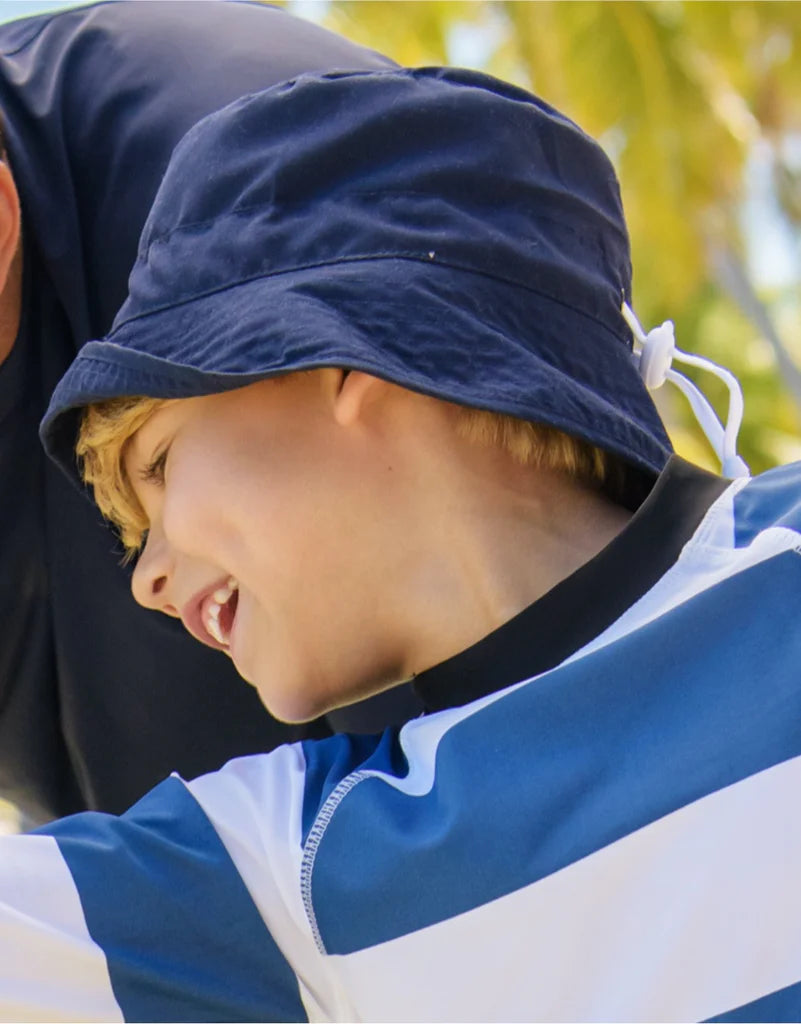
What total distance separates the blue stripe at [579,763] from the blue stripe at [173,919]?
7 cm

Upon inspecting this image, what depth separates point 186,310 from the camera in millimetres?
1274

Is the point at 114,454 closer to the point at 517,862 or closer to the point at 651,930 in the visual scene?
the point at 517,862

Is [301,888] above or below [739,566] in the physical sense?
below

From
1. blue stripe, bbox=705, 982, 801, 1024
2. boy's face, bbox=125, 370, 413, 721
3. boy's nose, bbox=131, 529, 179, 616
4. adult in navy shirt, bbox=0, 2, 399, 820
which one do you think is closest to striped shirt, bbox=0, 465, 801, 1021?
blue stripe, bbox=705, 982, 801, 1024

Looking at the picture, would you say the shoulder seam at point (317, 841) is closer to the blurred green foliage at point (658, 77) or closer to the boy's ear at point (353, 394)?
the boy's ear at point (353, 394)

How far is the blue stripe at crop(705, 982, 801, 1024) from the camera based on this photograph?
1.06 metres

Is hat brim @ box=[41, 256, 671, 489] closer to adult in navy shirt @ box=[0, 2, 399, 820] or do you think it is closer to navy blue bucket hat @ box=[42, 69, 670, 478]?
navy blue bucket hat @ box=[42, 69, 670, 478]

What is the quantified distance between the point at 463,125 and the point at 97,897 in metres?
0.70

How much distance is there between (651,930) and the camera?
1.11 m

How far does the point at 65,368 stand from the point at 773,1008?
1.11 meters

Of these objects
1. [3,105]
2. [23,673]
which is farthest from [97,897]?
[3,105]

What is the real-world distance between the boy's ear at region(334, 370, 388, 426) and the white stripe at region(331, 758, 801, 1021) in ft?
1.40

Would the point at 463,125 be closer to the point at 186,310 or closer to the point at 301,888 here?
the point at 186,310

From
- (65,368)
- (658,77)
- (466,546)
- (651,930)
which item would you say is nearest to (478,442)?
(466,546)
